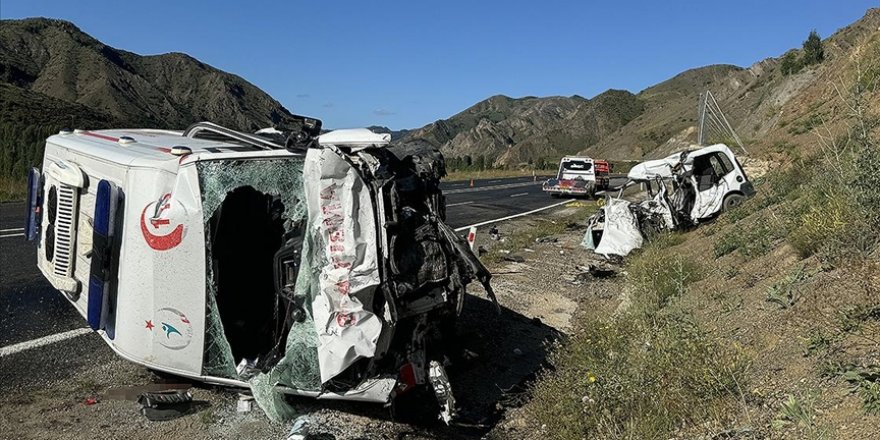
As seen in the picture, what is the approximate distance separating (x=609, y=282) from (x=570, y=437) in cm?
607

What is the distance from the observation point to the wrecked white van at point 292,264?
13.3ft

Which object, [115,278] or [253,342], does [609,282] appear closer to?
[253,342]

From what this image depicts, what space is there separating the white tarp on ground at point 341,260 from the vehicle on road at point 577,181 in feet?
73.3

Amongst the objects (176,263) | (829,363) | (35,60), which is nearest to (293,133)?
(176,263)

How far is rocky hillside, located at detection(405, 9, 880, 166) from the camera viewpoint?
18531mm

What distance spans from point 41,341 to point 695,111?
10604cm

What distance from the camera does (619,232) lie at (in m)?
11.9

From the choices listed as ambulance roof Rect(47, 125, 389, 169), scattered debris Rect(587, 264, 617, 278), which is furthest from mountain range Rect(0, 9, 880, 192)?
ambulance roof Rect(47, 125, 389, 169)

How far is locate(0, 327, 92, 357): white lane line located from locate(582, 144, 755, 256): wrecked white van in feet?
28.8

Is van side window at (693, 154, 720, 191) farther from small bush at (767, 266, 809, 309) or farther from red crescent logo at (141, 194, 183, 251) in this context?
red crescent logo at (141, 194, 183, 251)

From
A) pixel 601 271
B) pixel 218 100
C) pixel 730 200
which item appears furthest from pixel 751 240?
pixel 218 100

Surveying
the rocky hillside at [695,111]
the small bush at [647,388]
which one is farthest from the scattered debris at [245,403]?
the rocky hillside at [695,111]

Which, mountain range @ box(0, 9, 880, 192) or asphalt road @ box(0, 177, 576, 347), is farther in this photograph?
mountain range @ box(0, 9, 880, 192)

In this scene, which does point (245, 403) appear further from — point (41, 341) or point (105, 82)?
point (105, 82)
